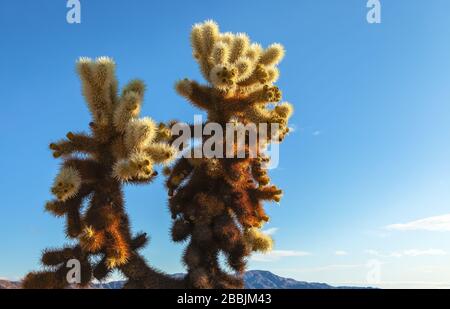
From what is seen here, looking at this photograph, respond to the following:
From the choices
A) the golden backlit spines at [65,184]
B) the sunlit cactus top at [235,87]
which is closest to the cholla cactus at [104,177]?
the golden backlit spines at [65,184]

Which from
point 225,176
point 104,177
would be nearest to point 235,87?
point 225,176

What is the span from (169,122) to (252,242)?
280 centimetres

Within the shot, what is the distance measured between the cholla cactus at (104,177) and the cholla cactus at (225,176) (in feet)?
2.57

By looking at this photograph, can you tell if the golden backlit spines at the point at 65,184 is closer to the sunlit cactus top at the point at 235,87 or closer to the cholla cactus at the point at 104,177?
the cholla cactus at the point at 104,177

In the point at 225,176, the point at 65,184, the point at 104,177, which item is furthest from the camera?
the point at 225,176

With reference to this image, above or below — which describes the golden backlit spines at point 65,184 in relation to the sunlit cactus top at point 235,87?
below

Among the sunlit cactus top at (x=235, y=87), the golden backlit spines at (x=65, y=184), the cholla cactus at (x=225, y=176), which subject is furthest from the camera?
the sunlit cactus top at (x=235, y=87)

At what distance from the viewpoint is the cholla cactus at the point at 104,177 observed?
7.83 m

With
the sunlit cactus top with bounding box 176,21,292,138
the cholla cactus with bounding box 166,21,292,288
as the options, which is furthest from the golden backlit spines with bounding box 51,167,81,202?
the sunlit cactus top with bounding box 176,21,292,138

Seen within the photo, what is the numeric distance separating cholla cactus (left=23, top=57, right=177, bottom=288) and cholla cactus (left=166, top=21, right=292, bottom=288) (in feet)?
2.57

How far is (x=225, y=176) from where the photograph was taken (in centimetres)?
902

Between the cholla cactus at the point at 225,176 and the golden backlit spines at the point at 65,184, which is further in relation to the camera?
the cholla cactus at the point at 225,176

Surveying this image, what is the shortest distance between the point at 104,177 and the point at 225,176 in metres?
2.20

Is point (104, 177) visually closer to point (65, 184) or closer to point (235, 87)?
point (65, 184)
